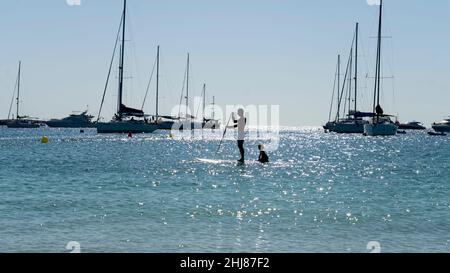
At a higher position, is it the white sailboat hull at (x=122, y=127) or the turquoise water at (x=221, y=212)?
the white sailboat hull at (x=122, y=127)

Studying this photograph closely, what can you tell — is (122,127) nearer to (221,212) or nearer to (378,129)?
(378,129)

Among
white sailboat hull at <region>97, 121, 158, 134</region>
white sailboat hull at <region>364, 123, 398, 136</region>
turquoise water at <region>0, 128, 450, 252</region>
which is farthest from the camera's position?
white sailboat hull at <region>97, 121, 158, 134</region>

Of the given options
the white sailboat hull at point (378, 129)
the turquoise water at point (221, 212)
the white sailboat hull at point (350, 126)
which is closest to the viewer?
the turquoise water at point (221, 212)

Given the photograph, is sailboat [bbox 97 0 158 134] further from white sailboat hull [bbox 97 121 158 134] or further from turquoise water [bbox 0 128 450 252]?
turquoise water [bbox 0 128 450 252]

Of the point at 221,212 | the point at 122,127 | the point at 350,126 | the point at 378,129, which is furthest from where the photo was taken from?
the point at 350,126

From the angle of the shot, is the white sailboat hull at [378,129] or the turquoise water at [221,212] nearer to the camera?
the turquoise water at [221,212]

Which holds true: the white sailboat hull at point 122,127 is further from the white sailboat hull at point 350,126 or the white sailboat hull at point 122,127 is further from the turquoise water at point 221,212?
the turquoise water at point 221,212

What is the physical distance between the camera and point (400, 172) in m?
48.0

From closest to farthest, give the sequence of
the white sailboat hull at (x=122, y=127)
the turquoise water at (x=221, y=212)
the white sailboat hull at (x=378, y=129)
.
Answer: the turquoise water at (x=221, y=212) < the white sailboat hull at (x=378, y=129) < the white sailboat hull at (x=122, y=127)

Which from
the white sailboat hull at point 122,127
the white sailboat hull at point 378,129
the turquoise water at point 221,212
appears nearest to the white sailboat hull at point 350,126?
the white sailboat hull at point 378,129

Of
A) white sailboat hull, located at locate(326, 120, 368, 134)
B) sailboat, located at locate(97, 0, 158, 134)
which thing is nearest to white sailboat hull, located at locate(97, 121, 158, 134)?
sailboat, located at locate(97, 0, 158, 134)

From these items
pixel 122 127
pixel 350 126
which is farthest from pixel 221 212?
pixel 350 126
